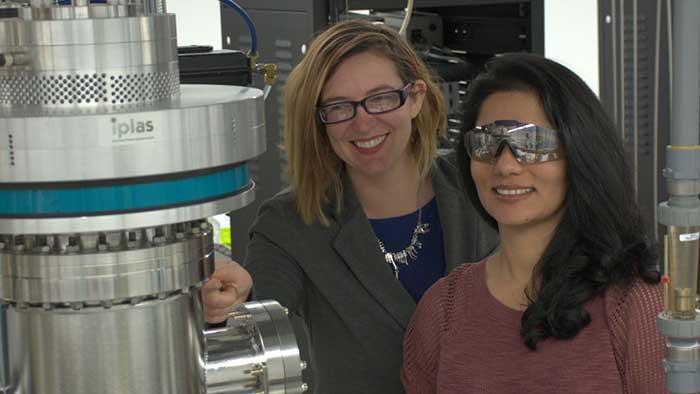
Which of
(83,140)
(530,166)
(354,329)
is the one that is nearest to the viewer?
(83,140)

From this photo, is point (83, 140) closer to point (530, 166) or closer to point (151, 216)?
point (151, 216)

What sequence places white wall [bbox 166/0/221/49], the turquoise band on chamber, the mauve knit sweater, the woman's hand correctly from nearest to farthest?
the turquoise band on chamber
the woman's hand
the mauve knit sweater
white wall [bbox 166/0/221/49]

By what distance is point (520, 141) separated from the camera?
122cm

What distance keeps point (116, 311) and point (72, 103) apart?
12cm

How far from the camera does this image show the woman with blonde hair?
1510 millimetres

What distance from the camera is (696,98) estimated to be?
593 mm

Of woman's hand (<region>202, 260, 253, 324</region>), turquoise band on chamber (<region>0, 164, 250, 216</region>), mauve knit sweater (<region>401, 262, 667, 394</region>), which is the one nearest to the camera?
turquoise band on chamber (<region>0, 164, 250, 216</region>)

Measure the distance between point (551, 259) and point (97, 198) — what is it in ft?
2.68

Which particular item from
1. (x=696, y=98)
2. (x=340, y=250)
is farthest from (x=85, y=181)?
(x=340, y=250)

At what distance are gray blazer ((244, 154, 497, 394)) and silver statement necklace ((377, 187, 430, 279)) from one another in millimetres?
34

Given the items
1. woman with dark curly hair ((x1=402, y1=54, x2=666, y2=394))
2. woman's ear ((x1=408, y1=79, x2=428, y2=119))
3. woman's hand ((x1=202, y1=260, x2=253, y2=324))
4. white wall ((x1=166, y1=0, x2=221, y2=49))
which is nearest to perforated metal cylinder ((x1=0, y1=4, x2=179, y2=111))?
woman's hand ((x1=202, y1=260, x2=253, y2=324))

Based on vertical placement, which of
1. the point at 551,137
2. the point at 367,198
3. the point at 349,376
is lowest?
the point at 349,376

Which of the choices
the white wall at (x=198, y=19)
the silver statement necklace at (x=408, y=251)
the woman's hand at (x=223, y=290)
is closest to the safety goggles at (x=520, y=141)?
the silver statement necklace at (x=408, y=251)

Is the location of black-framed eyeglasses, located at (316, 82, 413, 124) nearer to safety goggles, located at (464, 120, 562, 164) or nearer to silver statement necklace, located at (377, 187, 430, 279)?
silver statement necklace, located at (377, 187, 430, 279)
